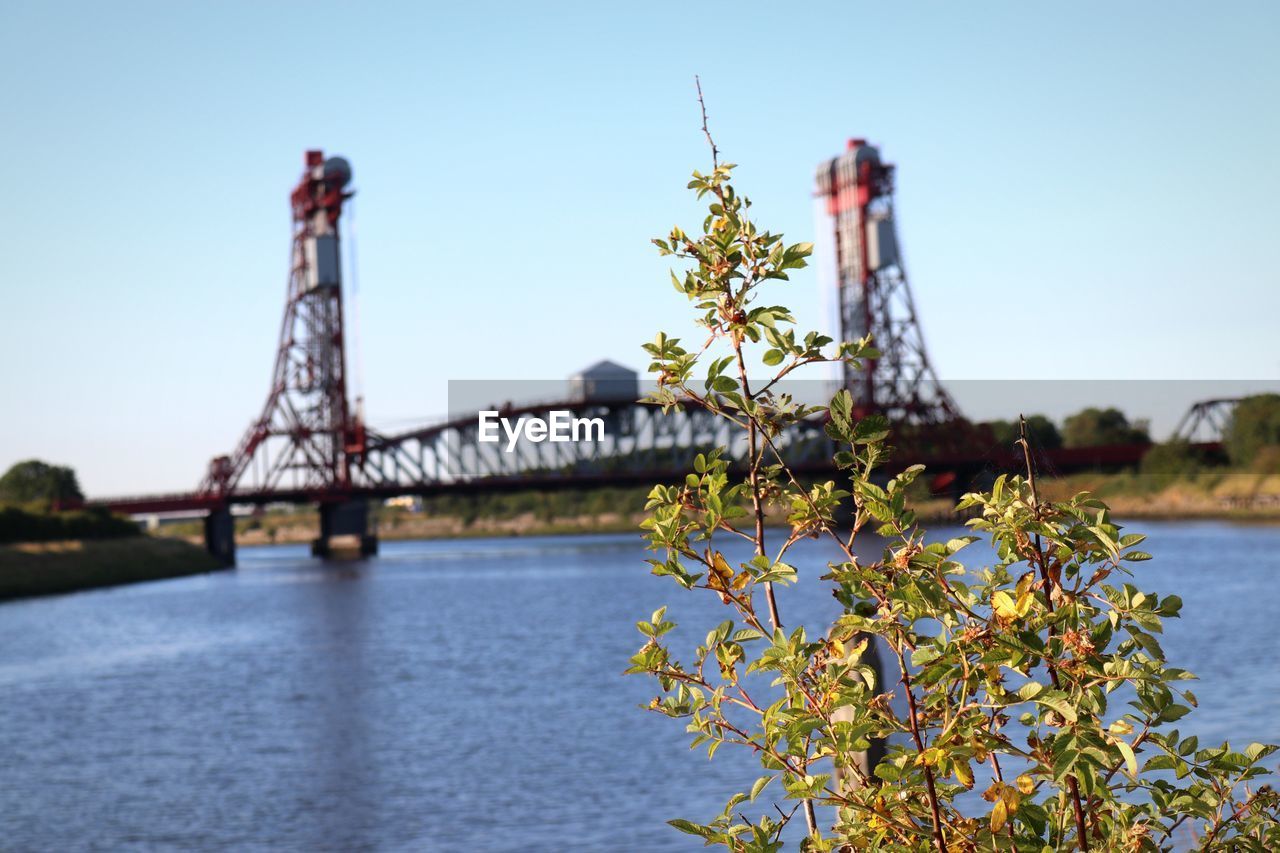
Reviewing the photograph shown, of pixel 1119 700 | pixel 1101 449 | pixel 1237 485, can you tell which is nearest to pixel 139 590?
pixel 1101 449

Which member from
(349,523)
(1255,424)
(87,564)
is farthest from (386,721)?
(349,523)

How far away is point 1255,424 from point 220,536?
69891 mm

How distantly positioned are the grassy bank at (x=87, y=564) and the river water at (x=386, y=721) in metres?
12.0

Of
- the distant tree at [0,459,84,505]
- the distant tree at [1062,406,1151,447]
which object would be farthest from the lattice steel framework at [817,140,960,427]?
the distant tree at [0,459,84,505]

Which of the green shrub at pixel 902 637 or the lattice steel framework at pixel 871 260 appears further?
the lattice steel framework at pixel 871 260

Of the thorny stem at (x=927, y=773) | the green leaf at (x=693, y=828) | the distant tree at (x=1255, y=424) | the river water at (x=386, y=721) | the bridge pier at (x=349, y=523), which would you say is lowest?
the river water at (x=386, y=721)

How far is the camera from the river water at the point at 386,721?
18.0 meters

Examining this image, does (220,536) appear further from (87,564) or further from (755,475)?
(755,475)

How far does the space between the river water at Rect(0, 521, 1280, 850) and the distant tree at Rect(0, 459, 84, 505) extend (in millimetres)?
66214

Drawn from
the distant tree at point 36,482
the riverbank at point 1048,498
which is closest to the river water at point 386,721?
the riverbank at point 1048,498

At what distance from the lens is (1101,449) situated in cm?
6838

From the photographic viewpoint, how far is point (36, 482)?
124m

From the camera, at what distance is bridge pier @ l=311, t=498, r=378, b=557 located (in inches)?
4053

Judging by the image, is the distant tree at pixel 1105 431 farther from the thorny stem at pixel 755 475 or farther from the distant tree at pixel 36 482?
the distant tree at pixel 36 482
